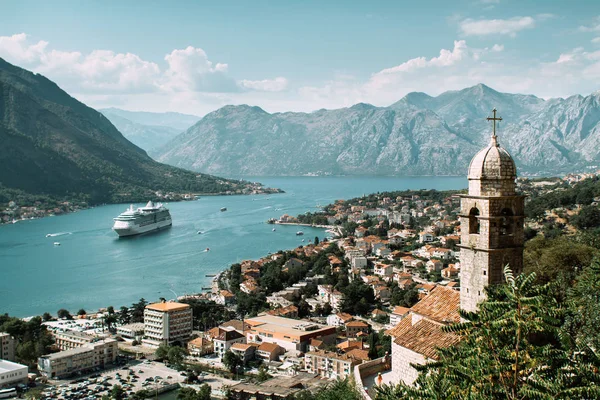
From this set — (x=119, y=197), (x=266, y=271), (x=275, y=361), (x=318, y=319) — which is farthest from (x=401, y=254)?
(x=119, y=197)

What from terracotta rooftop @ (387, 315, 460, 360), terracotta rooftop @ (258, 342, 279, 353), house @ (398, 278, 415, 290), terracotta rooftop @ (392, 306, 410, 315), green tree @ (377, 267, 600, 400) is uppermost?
green tree @ (377, 267, 600, 400)

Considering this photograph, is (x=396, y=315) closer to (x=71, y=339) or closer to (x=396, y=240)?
(x=71, y=339)

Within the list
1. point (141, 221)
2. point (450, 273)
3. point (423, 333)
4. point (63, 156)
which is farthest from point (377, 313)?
point (63, 156)

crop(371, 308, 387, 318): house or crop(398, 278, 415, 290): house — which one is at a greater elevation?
crop(398, 278, 415, 290): house

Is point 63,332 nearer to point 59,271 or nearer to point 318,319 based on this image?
point 318,319

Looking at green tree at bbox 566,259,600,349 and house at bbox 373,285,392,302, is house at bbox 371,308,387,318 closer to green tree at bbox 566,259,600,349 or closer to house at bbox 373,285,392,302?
house at bbox 373,285,392,302

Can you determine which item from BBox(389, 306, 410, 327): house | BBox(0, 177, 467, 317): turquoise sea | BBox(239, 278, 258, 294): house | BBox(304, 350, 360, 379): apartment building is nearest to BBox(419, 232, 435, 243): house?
BBox(0, 177, 467, 317): turquoise sea

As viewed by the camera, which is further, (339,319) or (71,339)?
(339,319)
